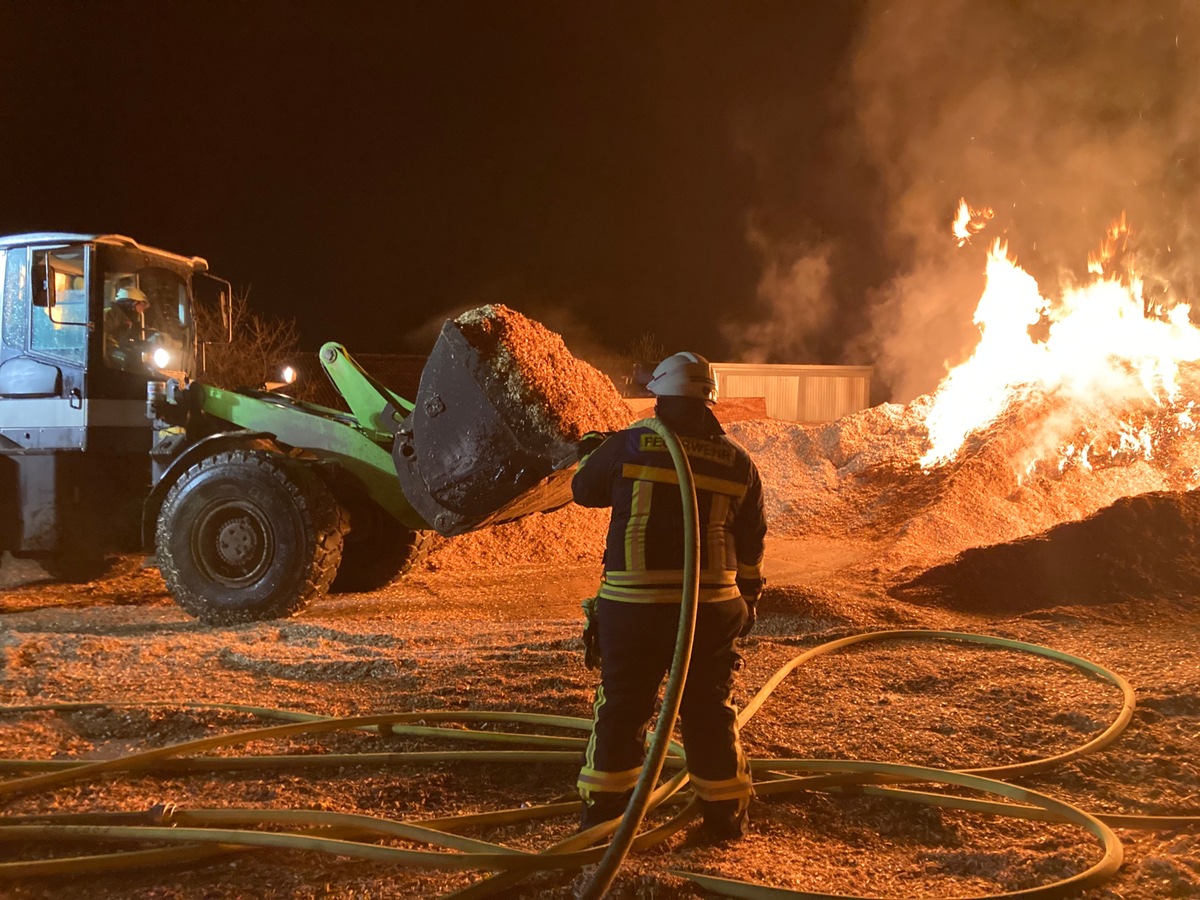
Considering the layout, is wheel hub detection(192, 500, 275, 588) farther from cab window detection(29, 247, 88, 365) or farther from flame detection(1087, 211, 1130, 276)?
flame detection(1087, 211, 1130, 276)

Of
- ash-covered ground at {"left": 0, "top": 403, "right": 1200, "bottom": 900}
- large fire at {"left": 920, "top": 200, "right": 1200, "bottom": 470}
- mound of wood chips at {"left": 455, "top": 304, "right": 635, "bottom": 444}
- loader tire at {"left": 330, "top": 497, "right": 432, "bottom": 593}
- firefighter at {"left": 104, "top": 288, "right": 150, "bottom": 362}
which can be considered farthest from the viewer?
large fire at {"left": 920, "top": 200, "right": 1200, "bottom": 470}

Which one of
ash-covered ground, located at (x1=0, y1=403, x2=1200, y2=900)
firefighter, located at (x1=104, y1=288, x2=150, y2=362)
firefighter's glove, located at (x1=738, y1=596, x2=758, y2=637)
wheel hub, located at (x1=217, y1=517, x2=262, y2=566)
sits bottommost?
ash-covered ground, located at (x1=0, y1=403, x2=1200, y2=900)

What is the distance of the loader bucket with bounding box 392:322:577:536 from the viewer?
6188 mm

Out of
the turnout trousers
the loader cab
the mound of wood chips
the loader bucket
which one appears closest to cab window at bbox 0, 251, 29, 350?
the loader cab

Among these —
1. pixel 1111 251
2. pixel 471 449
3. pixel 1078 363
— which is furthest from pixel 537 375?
pixel 1111 251

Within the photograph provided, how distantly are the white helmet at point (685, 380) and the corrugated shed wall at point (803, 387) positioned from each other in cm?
2407

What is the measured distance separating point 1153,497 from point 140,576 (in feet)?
32.8

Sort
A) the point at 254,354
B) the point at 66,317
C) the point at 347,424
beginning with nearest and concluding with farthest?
the point at 347,424, the point at 66,317, the point at 254,354

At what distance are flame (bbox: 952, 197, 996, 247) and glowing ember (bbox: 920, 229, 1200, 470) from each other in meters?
1.08

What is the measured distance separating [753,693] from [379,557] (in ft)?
14.7

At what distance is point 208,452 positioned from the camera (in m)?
7.77

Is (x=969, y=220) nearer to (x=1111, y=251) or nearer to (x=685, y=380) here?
(x=1111, y=251)

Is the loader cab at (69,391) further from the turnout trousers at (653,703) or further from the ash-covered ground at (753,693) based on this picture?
the turnout trousers at (653,703)

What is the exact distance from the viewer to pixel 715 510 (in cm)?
360
